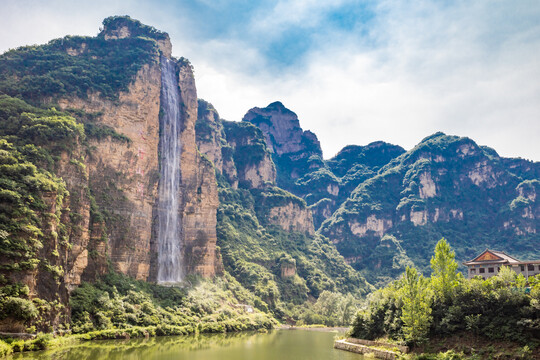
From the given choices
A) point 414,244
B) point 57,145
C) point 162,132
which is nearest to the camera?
point 57,145

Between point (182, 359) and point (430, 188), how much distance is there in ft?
577

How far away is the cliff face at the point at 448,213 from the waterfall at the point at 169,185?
9956 cm

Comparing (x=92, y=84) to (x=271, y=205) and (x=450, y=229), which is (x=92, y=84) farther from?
(x=450, y=229)

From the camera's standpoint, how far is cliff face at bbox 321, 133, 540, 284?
164375mm

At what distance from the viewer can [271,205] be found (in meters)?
141

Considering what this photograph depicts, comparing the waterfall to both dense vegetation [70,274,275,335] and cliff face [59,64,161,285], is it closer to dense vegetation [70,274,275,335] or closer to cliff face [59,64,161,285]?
cliff face [59,64,161,285]

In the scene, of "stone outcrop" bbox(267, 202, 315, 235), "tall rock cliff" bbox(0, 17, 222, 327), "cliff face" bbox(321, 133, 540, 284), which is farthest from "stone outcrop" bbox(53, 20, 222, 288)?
"cliff face" bbox(321, 133, 540, 284)

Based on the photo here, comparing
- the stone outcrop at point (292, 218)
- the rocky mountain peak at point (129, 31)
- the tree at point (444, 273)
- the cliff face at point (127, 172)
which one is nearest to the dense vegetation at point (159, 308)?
the cliff face at point (127, 172)

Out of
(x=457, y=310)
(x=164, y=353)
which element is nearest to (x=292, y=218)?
(x=164, y=353)

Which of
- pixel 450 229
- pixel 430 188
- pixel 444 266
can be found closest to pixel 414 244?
pixel 450 229

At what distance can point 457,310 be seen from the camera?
35.2 meters

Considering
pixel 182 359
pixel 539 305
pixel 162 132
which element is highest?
pixel 162 132

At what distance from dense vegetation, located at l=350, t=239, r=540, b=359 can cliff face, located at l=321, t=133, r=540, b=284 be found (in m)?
119

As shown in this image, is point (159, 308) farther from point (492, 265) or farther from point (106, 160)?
point (492, 265)
